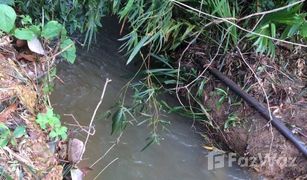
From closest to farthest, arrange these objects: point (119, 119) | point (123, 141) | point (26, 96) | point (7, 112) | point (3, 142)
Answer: point (3, 142) → point (7, 112) → point (26, 96) → point (119, 119) → point (123, 141)

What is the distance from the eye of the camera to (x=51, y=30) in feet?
6.17

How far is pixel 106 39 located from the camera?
281 centimetres

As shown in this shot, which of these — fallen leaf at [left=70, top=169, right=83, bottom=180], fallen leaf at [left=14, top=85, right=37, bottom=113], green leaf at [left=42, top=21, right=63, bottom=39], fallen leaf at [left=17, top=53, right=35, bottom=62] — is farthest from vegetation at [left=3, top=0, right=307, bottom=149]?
fallen leaf at [left=70, top=169, right=83, bottom=180]

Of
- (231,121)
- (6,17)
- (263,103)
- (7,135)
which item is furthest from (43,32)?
(263,103)

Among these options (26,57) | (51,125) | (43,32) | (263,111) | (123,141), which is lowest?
(123,141)

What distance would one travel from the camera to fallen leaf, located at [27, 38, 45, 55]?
6.08 ft

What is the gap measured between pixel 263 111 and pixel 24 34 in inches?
51.5

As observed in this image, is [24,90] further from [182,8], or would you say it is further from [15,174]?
[182,8]

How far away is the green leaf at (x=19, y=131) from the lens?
1543mm

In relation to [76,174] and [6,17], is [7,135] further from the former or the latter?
[6,17]

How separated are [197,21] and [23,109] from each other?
1.08 metres

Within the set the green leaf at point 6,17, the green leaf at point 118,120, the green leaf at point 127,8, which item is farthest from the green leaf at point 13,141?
the green leaf at point 127,8

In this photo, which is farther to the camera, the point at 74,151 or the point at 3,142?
the point at 74,151

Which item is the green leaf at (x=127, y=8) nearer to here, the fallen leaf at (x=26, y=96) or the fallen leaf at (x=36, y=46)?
the fallen leaf at (x=36, y=46)
